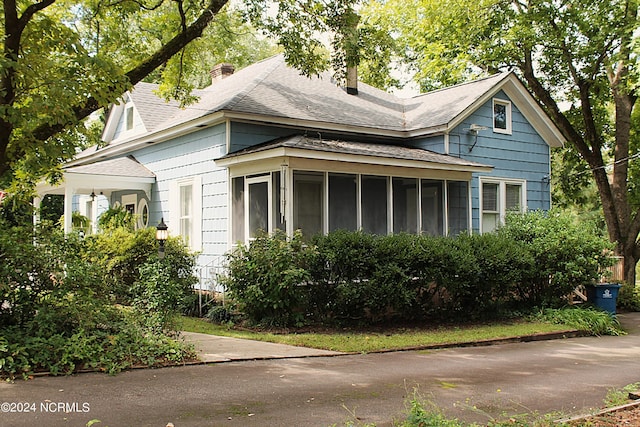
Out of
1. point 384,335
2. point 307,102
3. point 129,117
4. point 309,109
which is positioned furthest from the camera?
point 129,117

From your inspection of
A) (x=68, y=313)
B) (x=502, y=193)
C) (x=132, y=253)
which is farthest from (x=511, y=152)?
(x=68, y=313)

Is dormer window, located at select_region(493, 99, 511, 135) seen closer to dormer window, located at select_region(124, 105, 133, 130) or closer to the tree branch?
the tree branch

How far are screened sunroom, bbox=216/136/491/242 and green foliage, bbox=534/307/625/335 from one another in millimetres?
2993

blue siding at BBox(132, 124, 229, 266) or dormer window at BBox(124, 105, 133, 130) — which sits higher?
dormer window at BBox(124, 105, 133, 130)

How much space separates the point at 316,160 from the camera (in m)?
12.1

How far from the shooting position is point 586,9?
60.0 ft

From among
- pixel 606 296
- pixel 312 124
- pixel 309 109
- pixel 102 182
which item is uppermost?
pixel 309 109

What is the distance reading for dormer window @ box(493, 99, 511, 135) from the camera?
1700 cm

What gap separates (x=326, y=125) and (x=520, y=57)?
992cm

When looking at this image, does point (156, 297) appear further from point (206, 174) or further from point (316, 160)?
point (206, 174)

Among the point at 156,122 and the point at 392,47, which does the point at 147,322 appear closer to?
the point at 392,47

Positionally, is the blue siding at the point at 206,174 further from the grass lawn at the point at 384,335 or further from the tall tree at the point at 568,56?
the tall tree at the point at 568,56

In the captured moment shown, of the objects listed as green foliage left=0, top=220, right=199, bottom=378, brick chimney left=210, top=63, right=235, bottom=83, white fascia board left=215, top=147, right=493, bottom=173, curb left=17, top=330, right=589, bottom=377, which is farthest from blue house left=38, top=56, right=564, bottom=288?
green foliage left=0, top=220, right=199, bottom=378

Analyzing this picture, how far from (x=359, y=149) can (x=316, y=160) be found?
1715 millimetres
